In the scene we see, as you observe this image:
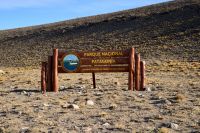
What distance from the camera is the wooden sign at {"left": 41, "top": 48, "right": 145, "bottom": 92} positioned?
18531mm

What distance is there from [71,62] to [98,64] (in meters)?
1.00

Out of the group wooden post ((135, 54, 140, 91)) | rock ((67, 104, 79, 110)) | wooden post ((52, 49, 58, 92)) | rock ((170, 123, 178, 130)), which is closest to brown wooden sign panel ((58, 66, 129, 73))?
wooden post ((135, 54, 140, 91))

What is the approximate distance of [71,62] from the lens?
61.7 ft

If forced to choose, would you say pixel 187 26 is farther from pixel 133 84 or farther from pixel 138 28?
pixel 133 84

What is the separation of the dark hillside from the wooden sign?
31.8 metres

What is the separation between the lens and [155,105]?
569 inches

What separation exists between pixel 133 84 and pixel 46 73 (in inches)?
130

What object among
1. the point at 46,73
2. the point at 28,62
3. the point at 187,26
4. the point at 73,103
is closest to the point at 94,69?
the point at 46,73

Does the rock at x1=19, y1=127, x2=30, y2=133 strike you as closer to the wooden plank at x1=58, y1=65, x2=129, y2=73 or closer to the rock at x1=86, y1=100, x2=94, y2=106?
the rock at x1=86, y1=100, x2=94, y2=106

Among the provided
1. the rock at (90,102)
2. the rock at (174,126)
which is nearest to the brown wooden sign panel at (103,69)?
the rock at (90,102)

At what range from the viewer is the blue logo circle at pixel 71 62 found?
739 inches

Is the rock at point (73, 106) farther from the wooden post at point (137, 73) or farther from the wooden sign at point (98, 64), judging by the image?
the wooden post at point (137, 73)

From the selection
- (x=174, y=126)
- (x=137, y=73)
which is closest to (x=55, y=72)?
(x=137, y=73)

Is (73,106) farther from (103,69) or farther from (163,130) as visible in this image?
(103,69)
